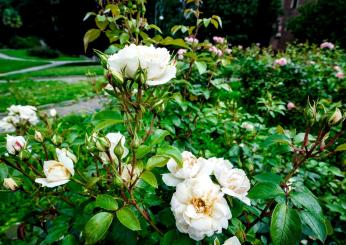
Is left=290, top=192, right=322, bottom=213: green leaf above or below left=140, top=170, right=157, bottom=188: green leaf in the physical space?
below

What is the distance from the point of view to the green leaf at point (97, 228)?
64 centimetres

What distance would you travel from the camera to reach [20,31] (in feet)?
94.7

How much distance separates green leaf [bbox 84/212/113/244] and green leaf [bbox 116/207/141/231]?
0.10 ft

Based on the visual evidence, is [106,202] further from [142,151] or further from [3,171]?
[3,171]

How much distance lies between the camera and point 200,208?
632mm

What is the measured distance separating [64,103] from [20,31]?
29041 mm

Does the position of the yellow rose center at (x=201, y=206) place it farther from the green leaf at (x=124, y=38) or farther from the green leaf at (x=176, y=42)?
the green leaf at (x=124, y=38)

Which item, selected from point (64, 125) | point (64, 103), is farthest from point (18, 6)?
point (64, 125)

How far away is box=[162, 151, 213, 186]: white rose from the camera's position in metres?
0.69

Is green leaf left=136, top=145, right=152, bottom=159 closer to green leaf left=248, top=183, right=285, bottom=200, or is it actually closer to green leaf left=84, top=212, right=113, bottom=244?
green leaf left=84, top=212, right=113, bottom=244

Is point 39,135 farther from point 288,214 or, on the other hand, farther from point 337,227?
point 337,227

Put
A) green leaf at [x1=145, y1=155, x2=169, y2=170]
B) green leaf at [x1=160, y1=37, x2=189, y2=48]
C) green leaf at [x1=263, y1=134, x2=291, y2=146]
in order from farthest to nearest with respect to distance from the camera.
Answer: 1. green leaf at [x1=160, y1=37, x2=189, y2=48]
2. green leaf at [x1=263, y1=134, x2=291, y2=146]
3. green leaf at [x1=145, y1=155, x2=169, y2=170]

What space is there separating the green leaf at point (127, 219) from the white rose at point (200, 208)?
0.10 metres

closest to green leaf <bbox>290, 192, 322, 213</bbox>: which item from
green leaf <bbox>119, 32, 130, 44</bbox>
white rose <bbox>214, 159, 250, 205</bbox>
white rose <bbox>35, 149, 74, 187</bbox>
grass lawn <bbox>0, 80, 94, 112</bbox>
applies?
white rose <bbox>214, 159, 250, 205</bbox>
